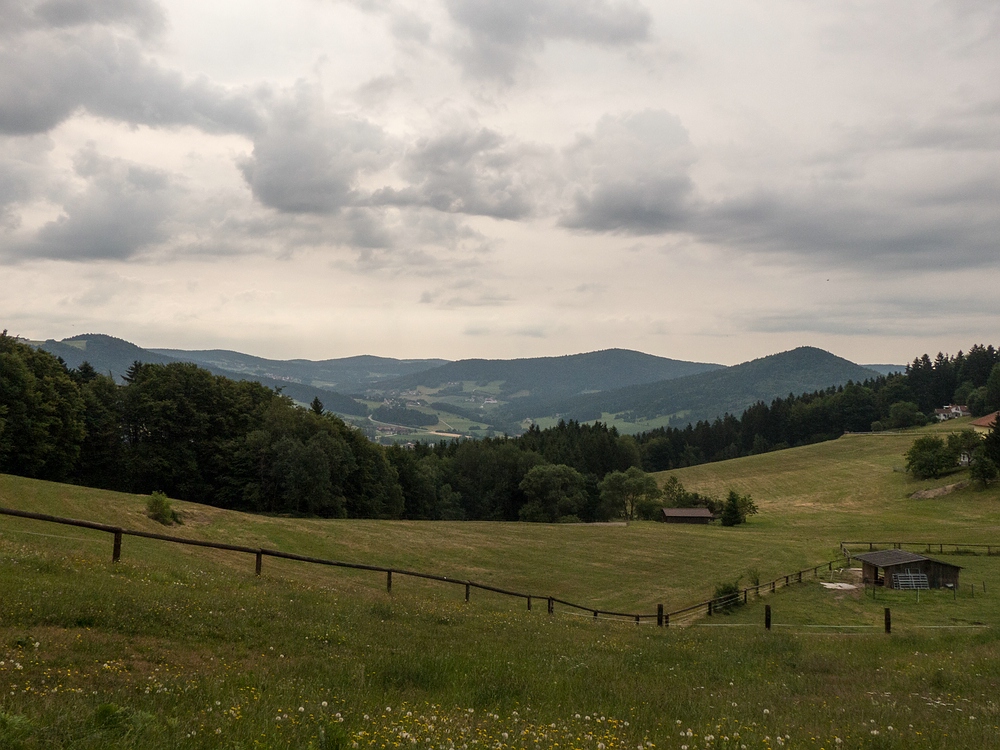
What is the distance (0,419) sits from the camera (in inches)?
2275

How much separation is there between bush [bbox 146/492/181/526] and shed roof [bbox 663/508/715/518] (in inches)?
3323

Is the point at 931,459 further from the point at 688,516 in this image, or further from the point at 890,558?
the point at 890,558

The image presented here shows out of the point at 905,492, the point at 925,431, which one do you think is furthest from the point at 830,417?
the point at 905,492

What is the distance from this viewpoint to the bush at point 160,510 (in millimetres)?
45688

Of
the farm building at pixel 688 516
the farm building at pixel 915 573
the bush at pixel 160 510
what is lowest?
the farm building at pixel 688 516

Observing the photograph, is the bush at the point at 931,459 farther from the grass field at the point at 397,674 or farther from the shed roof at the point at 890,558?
the grass field at the point at 397,674

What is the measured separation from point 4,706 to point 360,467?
86369 mm

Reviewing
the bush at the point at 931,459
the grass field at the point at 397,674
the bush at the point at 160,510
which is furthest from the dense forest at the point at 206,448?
the bush at the point at 931,459

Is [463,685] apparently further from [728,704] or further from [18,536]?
[18,536]

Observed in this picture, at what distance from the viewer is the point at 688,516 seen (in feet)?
363

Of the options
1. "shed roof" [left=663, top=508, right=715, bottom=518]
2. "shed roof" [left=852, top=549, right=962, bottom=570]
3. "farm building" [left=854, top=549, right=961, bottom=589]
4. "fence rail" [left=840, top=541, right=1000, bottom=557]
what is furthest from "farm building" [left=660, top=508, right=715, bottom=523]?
"farm building" [left=854, top=549, right=961, bottom=589]

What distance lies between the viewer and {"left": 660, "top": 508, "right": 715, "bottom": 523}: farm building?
109875 millimetres

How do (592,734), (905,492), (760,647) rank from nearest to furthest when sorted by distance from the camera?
1. (592,734)
2. (760,647)
3. (905,492)

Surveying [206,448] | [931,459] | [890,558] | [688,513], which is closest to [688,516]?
[688,513]
